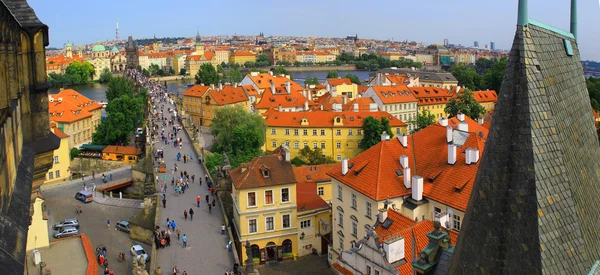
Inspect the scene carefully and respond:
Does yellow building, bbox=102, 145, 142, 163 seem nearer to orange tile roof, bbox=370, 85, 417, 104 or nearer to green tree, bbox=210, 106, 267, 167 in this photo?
green tree, bbox=210, 106, 267, 167

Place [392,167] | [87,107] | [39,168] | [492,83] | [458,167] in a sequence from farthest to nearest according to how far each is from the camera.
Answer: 1. [492,83]
2. [87,107]
3. [392,167]
4. [458,167]
5. [39,168]

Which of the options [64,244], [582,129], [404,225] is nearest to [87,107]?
[64,244]

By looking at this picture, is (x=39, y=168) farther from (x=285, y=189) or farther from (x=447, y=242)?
(x=285, y=189)

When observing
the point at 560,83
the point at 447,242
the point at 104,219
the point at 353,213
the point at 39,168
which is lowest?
the point at 104,219

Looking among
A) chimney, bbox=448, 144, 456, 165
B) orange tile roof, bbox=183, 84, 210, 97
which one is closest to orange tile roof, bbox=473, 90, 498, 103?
orange tile roof, bbox=183, 84, 210, 97

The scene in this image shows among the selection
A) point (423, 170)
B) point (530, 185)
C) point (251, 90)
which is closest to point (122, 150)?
point (251, 90)

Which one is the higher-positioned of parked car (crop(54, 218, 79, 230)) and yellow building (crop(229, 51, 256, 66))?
yellow building (crop(229, 51, 256, 66))

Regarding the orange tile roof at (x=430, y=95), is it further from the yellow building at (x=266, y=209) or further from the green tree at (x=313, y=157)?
the yellow building at (x=266, y=209)
